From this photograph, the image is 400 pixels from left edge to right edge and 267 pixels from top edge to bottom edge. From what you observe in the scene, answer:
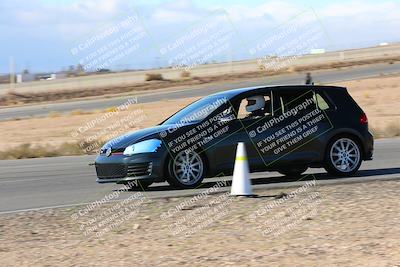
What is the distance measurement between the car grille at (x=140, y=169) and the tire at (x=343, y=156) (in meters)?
3.08

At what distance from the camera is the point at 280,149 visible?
12719 millimetres

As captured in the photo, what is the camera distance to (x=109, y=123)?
33406mm

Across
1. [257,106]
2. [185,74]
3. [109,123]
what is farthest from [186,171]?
[185,74]

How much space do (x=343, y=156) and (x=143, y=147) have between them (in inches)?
137

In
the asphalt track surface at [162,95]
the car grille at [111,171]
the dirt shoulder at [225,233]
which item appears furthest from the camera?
the asphalt track surface at [162,95]

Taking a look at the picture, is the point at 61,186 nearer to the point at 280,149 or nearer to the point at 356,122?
the point at 280,149

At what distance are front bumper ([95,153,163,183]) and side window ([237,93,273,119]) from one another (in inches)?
68.1

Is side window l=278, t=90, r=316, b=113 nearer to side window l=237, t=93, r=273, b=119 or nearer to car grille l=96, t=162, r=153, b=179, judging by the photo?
side window l=237, t=93, r=273, b=119

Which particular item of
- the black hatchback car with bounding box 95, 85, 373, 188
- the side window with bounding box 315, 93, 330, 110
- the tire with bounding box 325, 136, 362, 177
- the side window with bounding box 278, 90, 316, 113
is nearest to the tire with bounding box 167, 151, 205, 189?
the black hatchback car with bounding box 95, 85, 373, 188

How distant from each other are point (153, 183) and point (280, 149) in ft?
7.10

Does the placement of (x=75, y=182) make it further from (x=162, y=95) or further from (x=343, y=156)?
(x=162, y=95)

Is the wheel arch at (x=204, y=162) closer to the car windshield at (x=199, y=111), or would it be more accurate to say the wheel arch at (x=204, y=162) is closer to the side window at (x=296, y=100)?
the car windshield at (x=199, y=111)

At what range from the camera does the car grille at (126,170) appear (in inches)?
470

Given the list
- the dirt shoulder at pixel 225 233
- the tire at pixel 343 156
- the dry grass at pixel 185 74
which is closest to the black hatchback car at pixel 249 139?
the tire at pixel 343 156
